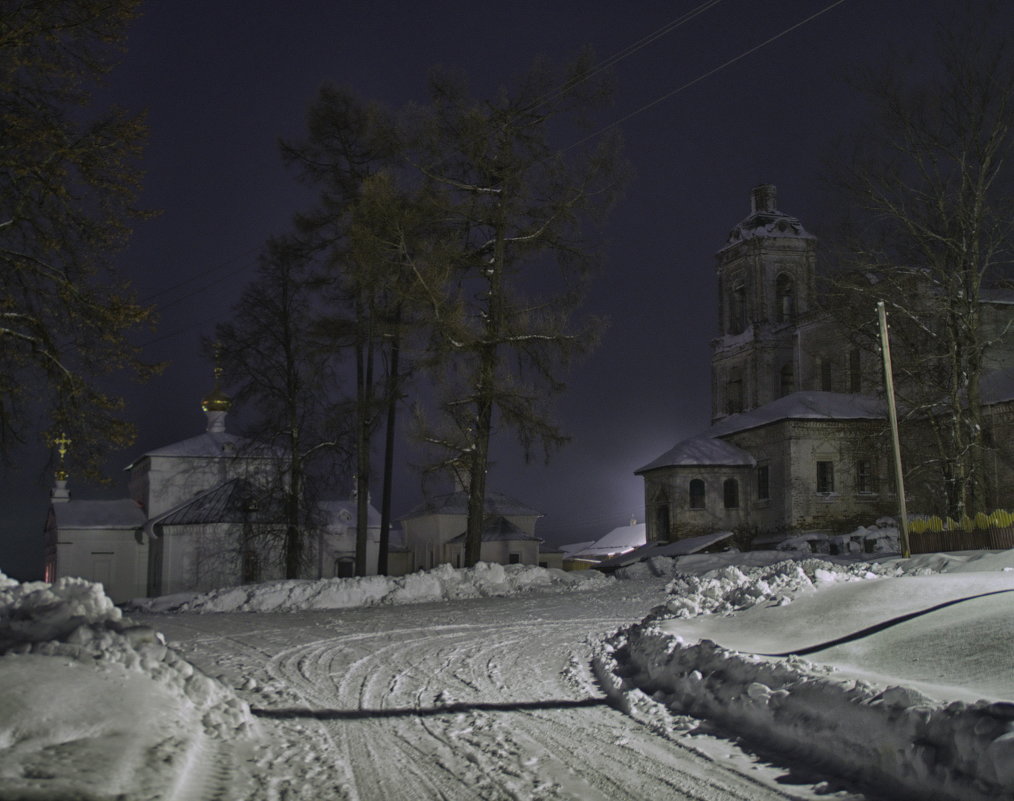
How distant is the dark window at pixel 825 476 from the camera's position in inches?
1805

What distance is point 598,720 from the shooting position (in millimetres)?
8141

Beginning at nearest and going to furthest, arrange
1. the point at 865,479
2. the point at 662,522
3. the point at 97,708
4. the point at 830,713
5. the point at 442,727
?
the point at 97,708 → the point at 830,713 → the point at 442,727 → the point at 865,479 → the point at 662,522

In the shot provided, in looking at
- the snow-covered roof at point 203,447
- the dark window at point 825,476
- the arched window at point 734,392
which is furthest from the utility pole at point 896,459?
the arched window at point 734,392

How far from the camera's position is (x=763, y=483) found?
158 ft

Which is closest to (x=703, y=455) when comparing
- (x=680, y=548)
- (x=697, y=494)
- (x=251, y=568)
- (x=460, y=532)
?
(x=697, y=494)

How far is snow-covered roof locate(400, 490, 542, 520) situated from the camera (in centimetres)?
6097

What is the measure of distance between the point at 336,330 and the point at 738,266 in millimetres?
36116

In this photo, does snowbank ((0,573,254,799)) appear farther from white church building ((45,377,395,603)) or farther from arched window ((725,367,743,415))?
arched window ((725,367,743,415))

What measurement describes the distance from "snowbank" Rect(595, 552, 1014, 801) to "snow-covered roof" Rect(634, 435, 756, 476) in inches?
1471

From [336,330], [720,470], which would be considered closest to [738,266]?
[720,470]

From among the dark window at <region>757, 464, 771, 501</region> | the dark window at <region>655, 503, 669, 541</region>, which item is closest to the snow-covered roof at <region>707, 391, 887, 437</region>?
the dark window at <region>757, 464, 771, 501</region>

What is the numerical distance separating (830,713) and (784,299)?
5625 cm

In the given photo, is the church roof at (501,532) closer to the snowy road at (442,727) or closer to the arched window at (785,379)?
the arched window at (785,379)

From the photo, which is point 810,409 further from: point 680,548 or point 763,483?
point 680,548
